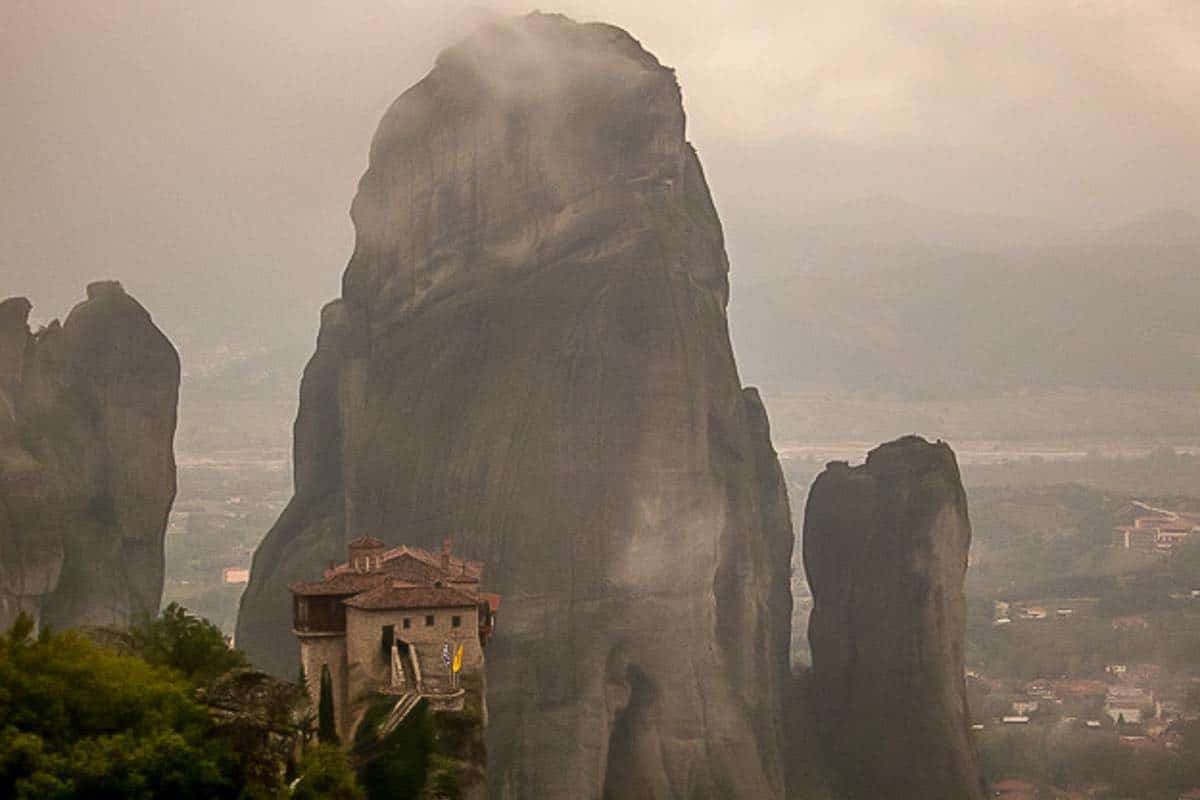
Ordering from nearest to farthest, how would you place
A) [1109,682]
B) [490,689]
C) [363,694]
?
1. [363,694]
2. [490,689]
3. [1109,682]

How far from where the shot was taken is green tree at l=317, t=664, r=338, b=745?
5622 cm

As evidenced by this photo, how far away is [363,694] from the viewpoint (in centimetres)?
6469

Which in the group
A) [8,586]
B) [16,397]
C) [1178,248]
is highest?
[1178,248]

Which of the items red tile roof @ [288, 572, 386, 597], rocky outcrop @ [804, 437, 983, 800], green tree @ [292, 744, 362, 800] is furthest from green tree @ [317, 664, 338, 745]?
rocky outcrop @ [804, 437, 983, 800]

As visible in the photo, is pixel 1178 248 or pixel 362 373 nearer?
pixel 362 373

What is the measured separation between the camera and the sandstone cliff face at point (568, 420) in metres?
104

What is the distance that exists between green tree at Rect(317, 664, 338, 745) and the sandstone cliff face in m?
39.6

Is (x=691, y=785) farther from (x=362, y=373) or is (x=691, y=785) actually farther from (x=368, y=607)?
(x=368, y=607)

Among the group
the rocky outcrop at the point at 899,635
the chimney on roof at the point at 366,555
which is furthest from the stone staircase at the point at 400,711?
the rocky outcrop at the point at 899,635

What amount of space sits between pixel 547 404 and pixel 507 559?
257 inches

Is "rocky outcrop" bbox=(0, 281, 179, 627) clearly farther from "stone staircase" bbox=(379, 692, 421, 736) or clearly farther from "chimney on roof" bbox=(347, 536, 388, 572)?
"stone staircase" bbox=(379, 692, 421, 736)

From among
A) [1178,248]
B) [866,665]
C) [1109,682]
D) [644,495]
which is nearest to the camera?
[644,495]

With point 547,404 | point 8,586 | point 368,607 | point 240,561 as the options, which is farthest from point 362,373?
point 368,607

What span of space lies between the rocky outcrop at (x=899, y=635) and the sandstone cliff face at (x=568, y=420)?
9.57 feet
